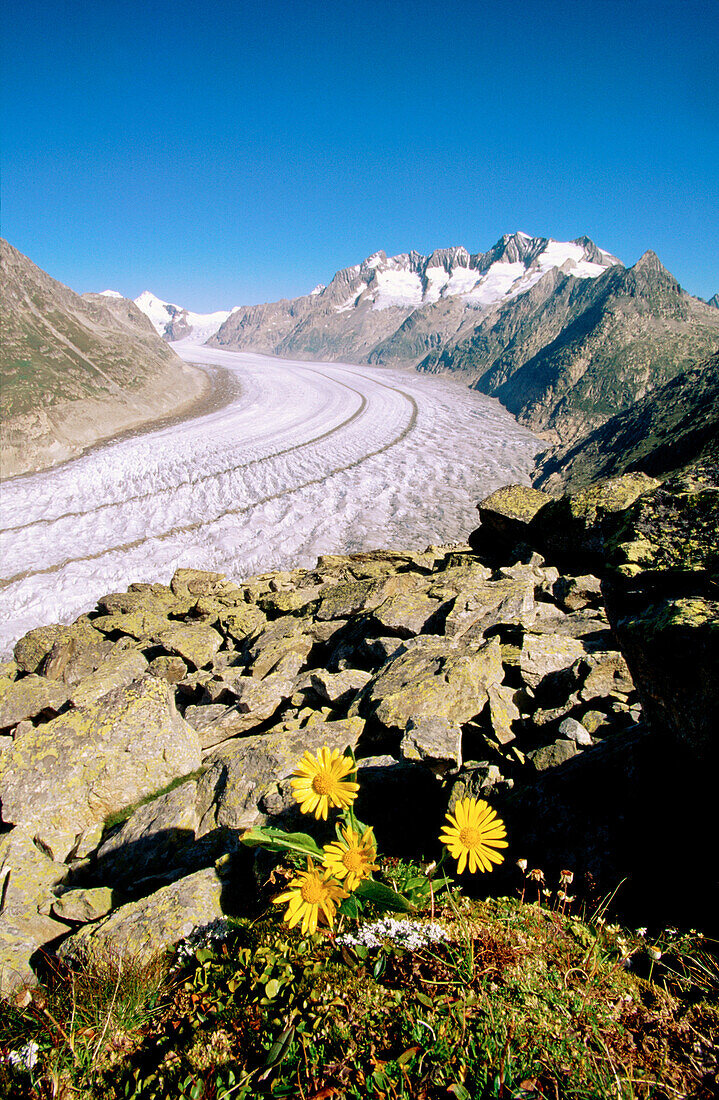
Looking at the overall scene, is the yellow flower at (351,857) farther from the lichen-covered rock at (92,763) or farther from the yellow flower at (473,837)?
the lichen-covered rock at (92,763)

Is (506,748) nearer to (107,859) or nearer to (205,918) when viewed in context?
(205,918)

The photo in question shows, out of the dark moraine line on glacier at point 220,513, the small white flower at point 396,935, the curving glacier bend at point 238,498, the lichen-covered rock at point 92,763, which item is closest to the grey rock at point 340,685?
the lichen-covered rock at point 92,763

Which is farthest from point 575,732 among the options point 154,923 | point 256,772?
point 154,923

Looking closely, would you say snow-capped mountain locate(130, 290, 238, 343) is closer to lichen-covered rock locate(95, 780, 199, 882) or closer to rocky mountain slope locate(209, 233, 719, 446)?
rocky mountain slope locate(209, 233, 719, 446)

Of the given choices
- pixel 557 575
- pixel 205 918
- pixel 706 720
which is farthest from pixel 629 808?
pixel 557 575

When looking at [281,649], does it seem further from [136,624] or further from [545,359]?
[545,359]

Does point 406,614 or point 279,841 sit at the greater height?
point 279,841
